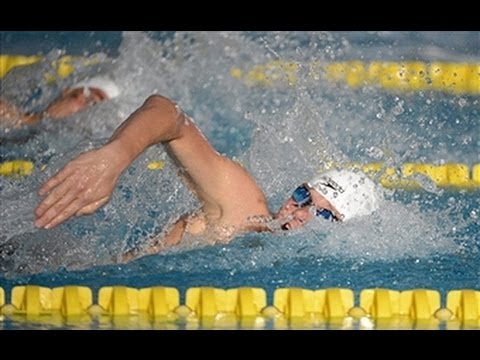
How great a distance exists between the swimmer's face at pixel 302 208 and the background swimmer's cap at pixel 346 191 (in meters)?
0.02

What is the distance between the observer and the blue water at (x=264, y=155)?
11.5 feet

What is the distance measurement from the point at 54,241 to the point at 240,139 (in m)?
2.13

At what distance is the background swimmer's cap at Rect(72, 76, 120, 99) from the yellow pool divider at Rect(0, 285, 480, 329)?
61.7 inches

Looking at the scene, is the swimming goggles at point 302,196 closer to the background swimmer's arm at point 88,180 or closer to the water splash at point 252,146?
the water splash at point 252,146

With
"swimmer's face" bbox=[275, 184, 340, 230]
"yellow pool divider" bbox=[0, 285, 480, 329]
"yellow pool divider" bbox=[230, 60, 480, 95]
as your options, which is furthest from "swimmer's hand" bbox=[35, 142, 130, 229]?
"yellow pool divider" bbox=[230, 60, 480, 95]

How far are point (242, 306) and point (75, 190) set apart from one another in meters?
0.94

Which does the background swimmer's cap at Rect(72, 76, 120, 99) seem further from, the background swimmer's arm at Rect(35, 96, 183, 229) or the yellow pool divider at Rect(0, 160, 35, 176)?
the background swimmer's arm at Rect(35, 96, 183, 229)

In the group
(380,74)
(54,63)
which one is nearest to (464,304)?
(380,74)

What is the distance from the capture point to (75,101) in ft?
15.5

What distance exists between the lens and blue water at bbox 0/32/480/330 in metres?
3.51

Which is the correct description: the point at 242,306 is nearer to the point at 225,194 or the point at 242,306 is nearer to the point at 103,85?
the point at 225,194

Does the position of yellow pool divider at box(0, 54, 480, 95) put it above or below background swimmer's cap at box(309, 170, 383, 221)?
above

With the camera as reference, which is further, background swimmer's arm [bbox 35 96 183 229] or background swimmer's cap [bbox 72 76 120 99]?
background swimmer's cap [bbox 72 76 120 99]

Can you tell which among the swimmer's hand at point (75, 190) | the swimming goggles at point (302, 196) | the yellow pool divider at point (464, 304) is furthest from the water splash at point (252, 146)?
the swimmer's hand at point (75, 190)
